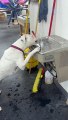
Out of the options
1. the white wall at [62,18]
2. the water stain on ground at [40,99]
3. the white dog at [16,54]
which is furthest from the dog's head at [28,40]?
the water stain on ground at [40,99]

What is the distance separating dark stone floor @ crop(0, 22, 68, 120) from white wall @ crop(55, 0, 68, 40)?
2.39 feet

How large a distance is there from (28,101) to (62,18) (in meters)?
1.00

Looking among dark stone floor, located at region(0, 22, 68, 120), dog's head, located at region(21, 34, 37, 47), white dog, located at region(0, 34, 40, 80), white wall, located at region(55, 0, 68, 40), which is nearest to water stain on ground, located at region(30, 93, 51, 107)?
dark stone floor, located at region(0, 22, 68, 120)

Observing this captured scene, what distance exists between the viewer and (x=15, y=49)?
2006 millimetres

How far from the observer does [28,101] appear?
6.87 feet

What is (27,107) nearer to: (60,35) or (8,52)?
(8,52)

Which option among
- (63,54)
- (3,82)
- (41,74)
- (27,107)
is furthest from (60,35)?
(3,82)

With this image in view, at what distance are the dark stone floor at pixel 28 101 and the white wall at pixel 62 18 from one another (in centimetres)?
73

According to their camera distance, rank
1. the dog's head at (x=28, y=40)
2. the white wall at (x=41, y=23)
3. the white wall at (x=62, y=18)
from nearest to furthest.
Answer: the white wall at (x=62, y=18), the dog's head at (x=28, y=40), the white wall at (x=41, y=23)

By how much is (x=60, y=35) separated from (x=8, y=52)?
61 centimetres

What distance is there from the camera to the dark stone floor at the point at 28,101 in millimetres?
1851

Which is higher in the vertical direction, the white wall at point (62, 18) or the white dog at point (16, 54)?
the white wall at point (62, 18)

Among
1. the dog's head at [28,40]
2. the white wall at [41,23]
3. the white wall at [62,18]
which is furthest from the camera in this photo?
the white wall at [41,23]

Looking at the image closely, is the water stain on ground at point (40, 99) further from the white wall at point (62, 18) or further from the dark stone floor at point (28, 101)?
the white wall at point (62, 18)
